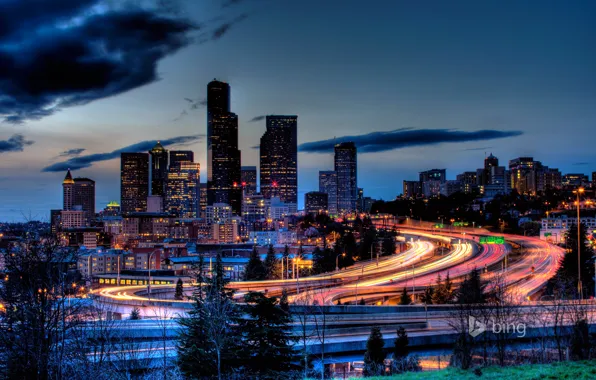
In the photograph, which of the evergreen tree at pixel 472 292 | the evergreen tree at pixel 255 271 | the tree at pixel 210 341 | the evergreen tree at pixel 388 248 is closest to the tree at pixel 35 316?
the tree at pixel 210 341

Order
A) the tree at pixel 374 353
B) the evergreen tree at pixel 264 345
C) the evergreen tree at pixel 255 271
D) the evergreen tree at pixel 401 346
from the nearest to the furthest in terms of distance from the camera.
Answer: the evergreen tree at pixel 264 345, the tree at pixel 374 353, the evergreen tree at pixel 401 346, the evergreen tree at pixel 255 271

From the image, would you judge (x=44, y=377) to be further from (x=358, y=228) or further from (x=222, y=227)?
(x=222, y=227)

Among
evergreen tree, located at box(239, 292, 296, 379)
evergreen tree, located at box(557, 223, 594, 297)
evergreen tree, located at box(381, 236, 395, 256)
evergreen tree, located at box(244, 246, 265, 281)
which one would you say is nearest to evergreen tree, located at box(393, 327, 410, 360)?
evergreen tree, located at box(239, 292, 296, 379)

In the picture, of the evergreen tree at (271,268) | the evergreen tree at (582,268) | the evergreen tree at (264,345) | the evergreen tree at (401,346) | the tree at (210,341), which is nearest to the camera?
the tree at (210,341)

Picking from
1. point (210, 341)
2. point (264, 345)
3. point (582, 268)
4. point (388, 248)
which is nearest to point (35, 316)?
point (210, 341)

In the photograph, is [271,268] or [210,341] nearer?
[210,341]

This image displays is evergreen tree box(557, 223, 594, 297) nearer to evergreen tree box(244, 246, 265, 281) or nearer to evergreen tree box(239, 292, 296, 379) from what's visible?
evergreen tree box(244, 246, 265, 281)

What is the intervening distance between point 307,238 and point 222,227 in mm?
35682

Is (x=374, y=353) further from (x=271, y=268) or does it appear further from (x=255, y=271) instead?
(x=271, y=268)

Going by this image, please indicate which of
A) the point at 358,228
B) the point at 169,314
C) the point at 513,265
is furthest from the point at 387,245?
the point at 169,314

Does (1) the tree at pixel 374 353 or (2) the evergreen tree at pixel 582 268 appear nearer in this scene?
(1) the tree at pixel 374 353

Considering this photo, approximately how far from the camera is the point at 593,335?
22547 millimetres

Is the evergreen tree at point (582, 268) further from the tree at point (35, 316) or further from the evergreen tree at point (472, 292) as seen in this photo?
the tree at point (35, 316)

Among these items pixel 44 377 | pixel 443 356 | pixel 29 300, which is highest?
pixel 29 300
